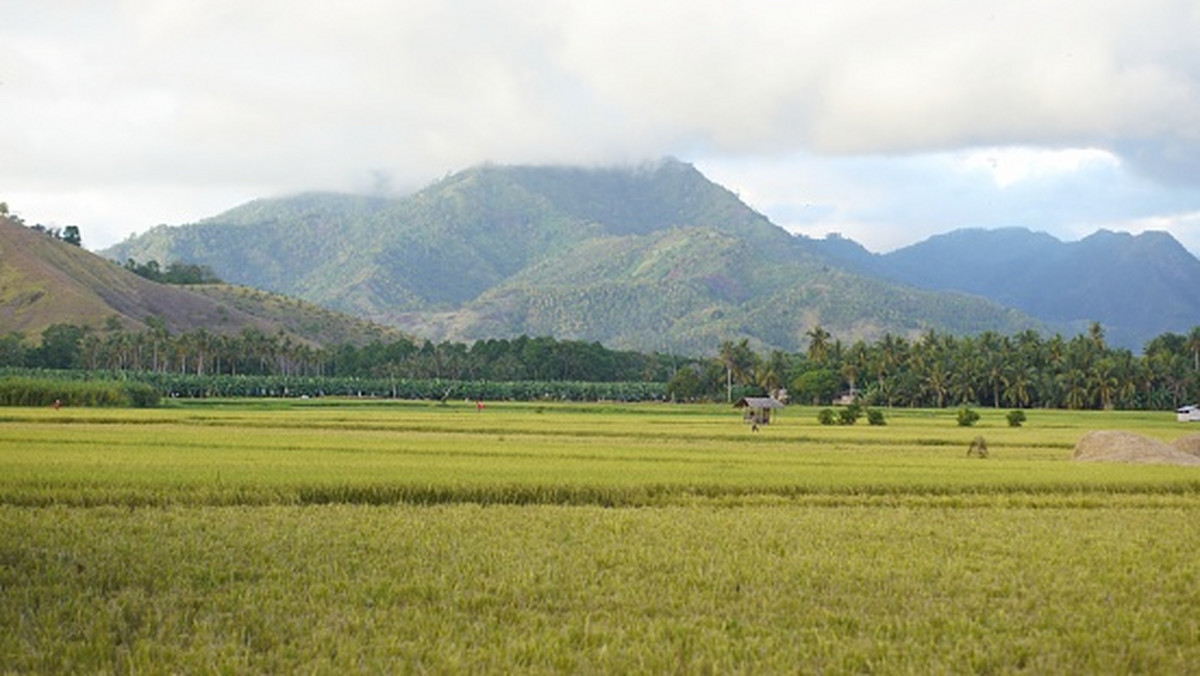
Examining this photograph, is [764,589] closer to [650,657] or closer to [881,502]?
[650,657]

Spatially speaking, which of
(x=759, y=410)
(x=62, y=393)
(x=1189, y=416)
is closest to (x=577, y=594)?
(x=759, y=410)

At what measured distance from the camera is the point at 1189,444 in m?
46.8

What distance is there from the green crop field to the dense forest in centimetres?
9751

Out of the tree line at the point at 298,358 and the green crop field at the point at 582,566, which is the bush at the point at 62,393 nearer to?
the green crop field at the point at 582,566

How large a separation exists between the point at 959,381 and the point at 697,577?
→ 395 feet

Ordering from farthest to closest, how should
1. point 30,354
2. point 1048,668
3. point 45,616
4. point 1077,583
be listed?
point 30,354 → point 1077,583 → point 45,616 → point 1048,668

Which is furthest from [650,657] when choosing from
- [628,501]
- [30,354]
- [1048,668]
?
[30,354]

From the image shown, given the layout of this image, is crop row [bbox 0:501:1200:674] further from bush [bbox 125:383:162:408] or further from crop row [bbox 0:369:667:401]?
crop row [bbox 0:369:667:401]

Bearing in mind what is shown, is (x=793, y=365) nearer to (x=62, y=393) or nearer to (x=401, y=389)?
(x=401, y=389)

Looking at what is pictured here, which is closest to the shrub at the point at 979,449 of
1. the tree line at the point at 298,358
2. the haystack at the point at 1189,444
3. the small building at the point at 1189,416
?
the haystack at the point at 1189,444

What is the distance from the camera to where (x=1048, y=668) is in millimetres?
11328

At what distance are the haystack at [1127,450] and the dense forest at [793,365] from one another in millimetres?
82678

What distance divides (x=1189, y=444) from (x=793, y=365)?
379 feet

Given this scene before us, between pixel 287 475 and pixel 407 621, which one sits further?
pixel 287 475
